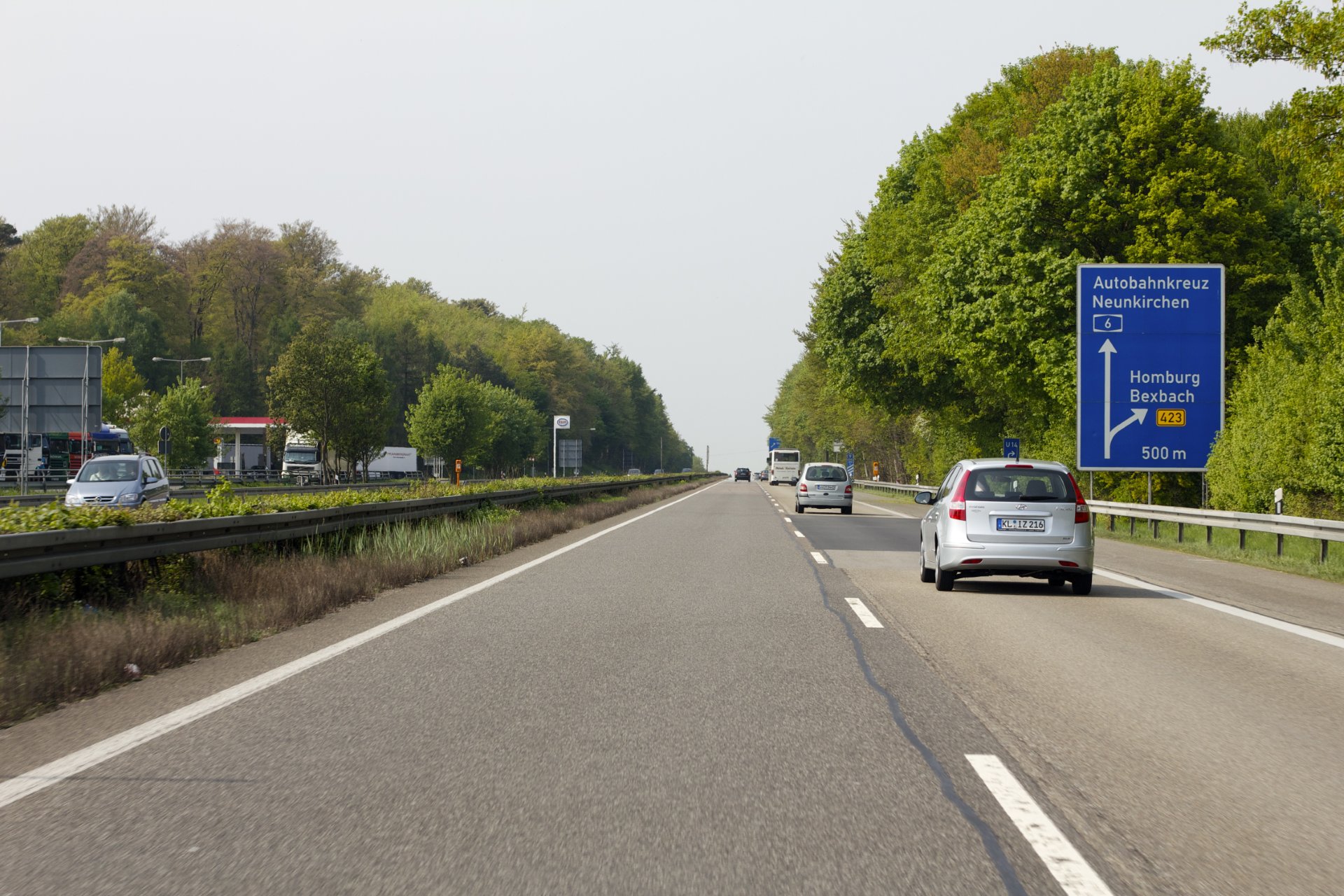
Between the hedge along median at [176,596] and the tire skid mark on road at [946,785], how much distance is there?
4527mm

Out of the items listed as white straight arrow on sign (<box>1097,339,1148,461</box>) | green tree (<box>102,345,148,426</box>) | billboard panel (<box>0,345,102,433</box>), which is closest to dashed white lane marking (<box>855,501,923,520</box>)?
white straight arrow on sign (<box>1097,339,1148,461</box>)

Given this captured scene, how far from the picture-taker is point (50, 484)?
45156mm

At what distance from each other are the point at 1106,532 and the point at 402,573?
59.7 ft

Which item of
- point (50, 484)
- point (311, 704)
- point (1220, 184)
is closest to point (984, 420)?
point (1220, 184)

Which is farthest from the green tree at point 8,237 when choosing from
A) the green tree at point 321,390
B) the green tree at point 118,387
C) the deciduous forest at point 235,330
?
the green tree at point 321,390

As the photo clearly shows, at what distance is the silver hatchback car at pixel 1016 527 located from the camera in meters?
12.7

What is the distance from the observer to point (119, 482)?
25.0 m

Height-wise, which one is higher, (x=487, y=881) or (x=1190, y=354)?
(x=1190, y=354)

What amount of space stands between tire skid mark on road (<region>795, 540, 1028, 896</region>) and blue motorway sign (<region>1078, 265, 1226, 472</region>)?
16.4 m

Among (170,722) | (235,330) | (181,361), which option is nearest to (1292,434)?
(170,722)

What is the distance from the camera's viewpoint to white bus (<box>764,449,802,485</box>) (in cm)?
8406

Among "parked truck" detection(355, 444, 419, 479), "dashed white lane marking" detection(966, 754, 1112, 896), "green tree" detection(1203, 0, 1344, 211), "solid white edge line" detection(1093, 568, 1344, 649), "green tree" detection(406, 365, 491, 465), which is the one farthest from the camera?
"parked truck" detection(355, 444, 419, 479)

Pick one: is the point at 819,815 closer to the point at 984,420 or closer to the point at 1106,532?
the point at 1106,532

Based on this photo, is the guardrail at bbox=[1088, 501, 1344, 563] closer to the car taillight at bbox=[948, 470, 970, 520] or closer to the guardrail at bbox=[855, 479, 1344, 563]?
the guardrail at bbox=[855, 479, 1344, 563]
